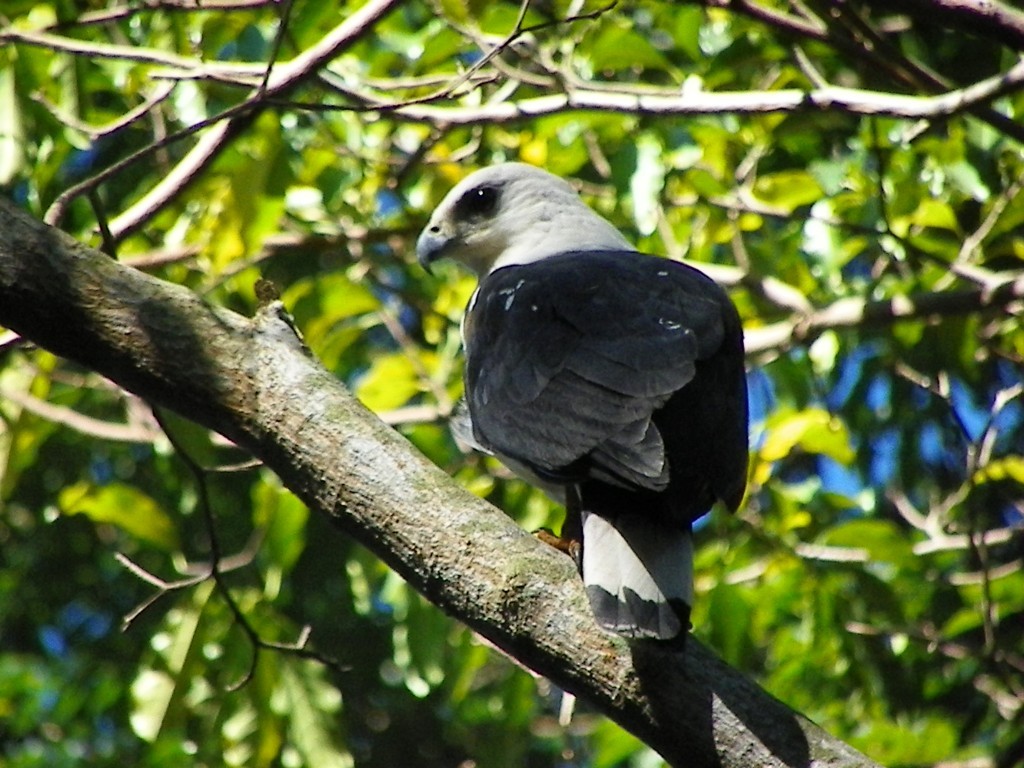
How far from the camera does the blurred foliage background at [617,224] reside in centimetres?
404

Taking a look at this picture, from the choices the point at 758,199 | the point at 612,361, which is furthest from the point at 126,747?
the point at 612,361

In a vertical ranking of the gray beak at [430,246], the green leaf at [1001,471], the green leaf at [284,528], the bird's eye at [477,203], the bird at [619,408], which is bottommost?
the green leaf at [1001,471]

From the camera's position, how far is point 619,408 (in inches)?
115

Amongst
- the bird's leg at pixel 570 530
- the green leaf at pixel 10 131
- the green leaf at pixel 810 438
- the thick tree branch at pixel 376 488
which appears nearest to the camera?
the thick tree branch at pixel 376 488

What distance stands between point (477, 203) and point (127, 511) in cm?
155

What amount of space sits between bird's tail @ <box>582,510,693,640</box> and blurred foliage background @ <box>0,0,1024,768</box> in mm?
959

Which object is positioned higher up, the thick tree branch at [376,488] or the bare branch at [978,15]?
the bare branch at [978,15]

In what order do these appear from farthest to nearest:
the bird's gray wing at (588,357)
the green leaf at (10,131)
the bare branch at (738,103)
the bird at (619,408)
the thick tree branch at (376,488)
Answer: the green leaf at (10,131)
the bare branch at (738,103)
the bird's gray wing at (588,357)
the bird at (619,408)
the thick tree branch at (376,488)

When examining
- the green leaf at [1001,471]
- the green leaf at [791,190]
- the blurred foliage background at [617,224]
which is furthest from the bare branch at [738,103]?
the green leaf at [1001,471]

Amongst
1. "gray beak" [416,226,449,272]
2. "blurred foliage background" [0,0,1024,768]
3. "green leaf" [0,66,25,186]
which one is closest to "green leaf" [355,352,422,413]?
"blurred foliage background" [0,0,1024,768]

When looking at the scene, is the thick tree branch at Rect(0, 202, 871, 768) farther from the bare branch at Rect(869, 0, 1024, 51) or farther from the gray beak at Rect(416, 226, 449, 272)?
the bare branch at Rect(869, 0, 1024, 51)

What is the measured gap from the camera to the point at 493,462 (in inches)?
195

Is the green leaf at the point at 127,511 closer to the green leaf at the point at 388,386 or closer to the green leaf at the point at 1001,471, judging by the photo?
the green leaf at the point at 388,386

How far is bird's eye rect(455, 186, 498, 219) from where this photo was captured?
4.58 m
